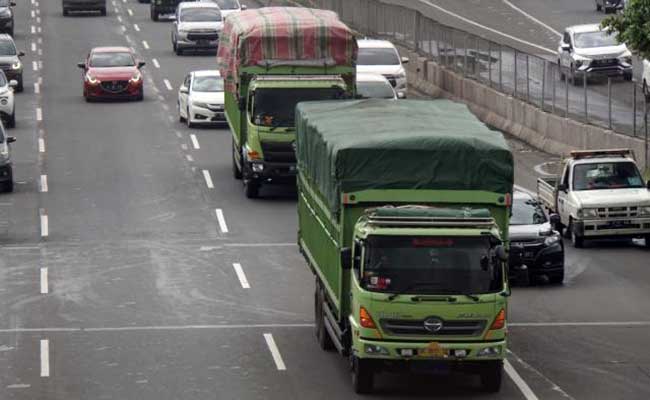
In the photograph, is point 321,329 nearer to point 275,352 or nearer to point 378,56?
point 275,352

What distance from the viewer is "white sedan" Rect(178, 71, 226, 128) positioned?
49625 mm

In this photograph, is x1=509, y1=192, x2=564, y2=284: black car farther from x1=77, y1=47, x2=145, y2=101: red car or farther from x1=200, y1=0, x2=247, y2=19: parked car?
x1=200, y1=0, x2=247, y2=19: parked car

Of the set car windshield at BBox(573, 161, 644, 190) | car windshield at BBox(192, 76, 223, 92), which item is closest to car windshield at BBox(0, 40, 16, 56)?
car windshield at BBox(192, 76, 223, 92)

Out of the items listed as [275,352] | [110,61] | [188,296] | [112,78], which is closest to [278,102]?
[188,296]

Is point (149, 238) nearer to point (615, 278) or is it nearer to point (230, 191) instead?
point (230, 191)

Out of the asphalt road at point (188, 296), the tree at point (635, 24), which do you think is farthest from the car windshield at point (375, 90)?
the tree at point (635, 24)

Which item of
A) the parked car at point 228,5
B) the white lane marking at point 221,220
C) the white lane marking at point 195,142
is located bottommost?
the parked car at point 228,5

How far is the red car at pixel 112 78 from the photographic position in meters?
55.6

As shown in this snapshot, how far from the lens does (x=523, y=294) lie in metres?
29.2

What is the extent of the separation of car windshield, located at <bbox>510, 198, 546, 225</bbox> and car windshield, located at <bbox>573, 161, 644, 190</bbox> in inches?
147

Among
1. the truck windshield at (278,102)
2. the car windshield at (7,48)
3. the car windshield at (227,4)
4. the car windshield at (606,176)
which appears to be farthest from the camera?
the car windshield at (227,4)

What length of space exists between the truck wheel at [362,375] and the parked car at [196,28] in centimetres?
4584

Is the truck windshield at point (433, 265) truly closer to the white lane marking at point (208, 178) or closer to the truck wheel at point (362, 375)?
the truck wheel at point (362, 375)

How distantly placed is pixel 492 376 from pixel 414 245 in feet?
6.09
